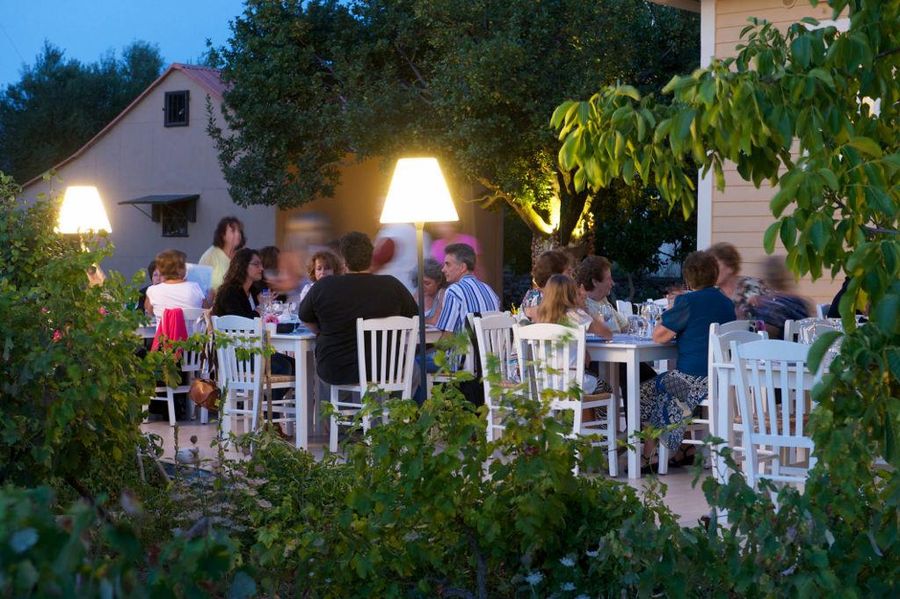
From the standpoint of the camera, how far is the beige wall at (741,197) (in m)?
10.6

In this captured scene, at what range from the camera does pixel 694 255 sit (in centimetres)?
741

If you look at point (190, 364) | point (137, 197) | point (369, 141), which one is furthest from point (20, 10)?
point (190, 364)

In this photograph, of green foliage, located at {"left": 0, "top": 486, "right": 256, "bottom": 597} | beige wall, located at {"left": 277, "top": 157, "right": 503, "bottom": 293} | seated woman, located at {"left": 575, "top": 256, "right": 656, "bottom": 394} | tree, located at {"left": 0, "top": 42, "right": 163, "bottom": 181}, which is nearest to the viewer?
green foliage, located at {"left": 0, "top": 486, "right": 256, "bottom": 597}

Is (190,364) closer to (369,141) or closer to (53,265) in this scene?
(53,265)

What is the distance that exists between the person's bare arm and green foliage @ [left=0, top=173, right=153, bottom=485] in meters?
3.62

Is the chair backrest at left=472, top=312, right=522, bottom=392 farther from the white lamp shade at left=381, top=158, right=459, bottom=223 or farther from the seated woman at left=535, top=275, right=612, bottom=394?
the white lamp shade at left=381, top=158, right=459, bottom=223

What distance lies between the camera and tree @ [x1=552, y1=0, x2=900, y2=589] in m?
2.81

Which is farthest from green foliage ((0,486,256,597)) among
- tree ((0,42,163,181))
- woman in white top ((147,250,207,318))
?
tree ((0,42,163,181))

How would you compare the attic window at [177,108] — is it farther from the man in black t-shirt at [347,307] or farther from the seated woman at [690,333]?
the seated woman at [690,333]

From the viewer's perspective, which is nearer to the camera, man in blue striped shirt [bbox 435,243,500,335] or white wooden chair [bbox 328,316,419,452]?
white wooden chair [bbox 328,316,419,452]

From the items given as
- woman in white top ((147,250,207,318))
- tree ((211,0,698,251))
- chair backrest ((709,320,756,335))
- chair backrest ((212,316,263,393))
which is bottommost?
chair backrest ((212,316,263,393))

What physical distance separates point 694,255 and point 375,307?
213cm

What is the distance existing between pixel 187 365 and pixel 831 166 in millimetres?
7667

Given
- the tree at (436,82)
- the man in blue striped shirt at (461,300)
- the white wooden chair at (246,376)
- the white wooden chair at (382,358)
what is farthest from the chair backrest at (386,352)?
the tree at (436,82)
